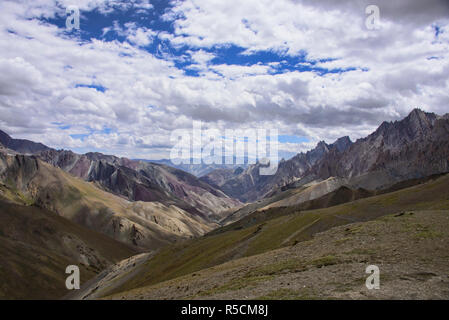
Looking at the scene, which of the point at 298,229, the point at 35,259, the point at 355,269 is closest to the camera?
the point at 355,269

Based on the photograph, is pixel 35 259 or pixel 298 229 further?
pixel 35 259

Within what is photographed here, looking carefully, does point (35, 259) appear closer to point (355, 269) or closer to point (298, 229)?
point (298, 229)

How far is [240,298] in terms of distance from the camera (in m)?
24.4

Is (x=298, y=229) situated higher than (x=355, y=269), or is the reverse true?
(x=298, y=229)

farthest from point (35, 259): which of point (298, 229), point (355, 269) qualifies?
point (355, 269)

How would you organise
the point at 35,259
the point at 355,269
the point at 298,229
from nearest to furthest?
the point at 355,269 < the point at 298,229 < the point at 35,259

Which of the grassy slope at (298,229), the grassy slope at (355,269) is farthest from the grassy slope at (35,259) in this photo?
the grassy slope at (355,269)

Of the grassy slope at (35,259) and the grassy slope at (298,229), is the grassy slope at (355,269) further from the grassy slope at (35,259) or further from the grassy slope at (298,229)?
the grassy slope at (35,259)

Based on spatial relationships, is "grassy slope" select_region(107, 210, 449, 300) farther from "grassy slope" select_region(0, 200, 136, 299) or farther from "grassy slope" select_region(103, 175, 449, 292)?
"grassy slope" select_region(0, 200, 136, 299)

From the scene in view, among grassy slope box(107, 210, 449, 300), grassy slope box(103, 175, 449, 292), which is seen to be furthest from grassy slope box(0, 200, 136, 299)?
grassy slope box(107, 210, 449, 300)

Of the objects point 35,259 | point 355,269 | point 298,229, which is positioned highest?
point 298,229
